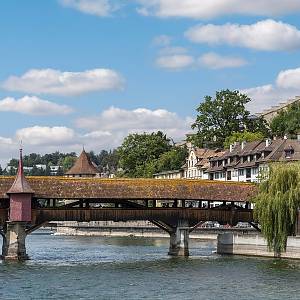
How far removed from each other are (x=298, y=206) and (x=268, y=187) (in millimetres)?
1909

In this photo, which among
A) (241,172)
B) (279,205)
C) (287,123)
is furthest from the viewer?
(287,123)

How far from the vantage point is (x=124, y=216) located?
4575 cm

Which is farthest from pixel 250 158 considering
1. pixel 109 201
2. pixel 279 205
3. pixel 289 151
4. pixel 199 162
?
pixel 279 205

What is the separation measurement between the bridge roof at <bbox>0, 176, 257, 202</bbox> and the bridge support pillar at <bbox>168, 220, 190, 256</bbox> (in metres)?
1.54

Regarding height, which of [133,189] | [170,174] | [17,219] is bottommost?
[17,219]

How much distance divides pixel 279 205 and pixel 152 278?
1102 cm

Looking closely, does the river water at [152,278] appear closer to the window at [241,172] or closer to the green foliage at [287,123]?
the window at [241,172]

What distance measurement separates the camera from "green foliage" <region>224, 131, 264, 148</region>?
86.0m

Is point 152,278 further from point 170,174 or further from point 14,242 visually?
point 170,174

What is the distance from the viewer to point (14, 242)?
4225cm

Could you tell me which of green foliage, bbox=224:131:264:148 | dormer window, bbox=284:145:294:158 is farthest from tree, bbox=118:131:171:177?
dormer window, bbox=284:145:294:158

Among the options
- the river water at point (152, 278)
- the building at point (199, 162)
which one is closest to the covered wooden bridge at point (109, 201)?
the river water at point (152, 278)

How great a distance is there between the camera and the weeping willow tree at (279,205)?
42.4 m

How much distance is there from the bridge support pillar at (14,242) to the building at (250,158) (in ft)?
103
